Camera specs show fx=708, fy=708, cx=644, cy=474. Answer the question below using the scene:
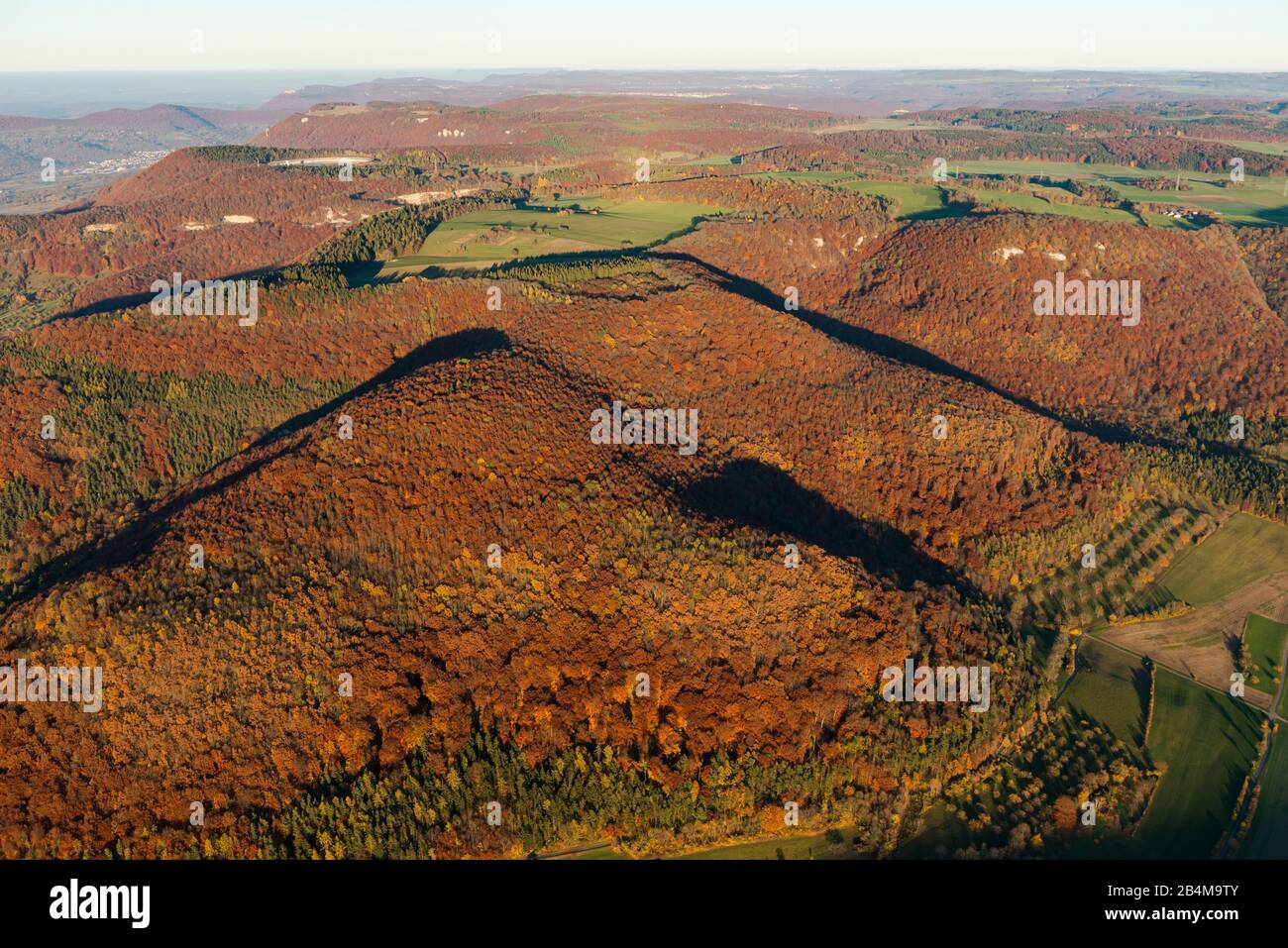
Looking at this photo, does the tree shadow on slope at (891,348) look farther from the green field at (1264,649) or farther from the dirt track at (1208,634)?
the green field at (1264,649)

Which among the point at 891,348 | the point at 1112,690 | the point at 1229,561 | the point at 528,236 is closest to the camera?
the point at 1112,690

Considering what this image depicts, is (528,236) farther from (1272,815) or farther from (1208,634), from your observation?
(1272,815)

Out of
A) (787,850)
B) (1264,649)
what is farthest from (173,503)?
(1264,649)

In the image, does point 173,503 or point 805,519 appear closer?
point 173,503

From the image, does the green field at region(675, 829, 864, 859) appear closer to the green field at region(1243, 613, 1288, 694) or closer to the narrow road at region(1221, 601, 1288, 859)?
the narrow road at region(1221, 601, 1288, 859)

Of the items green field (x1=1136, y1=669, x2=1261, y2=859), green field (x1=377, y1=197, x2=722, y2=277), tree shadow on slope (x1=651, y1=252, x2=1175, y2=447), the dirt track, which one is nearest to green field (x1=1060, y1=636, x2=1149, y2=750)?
green field (x1=1136, y1=669, x2=1261, y2=859)

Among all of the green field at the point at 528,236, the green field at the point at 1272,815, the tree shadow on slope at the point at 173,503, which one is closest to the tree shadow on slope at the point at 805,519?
the green field at the point at 1272,815
